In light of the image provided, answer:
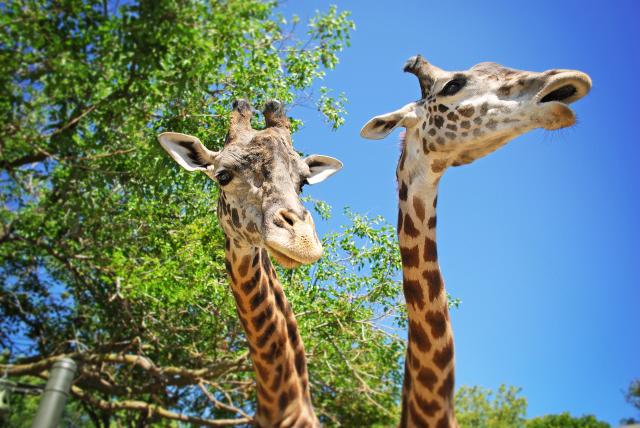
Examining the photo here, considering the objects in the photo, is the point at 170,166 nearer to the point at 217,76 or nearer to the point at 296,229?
the point at 217,76

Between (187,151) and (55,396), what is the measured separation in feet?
6.31

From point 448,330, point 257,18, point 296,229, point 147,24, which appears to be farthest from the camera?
point 257,18

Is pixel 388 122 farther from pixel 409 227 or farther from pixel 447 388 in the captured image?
pixel 447 388

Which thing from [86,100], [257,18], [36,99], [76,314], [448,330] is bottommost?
[448,330]

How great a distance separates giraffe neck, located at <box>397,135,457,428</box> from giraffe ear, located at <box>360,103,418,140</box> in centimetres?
62

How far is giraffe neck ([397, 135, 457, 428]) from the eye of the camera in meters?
3.63

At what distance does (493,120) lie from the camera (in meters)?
3.82

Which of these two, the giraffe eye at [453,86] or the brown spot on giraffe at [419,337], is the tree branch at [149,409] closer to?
the brown spot on giraffe at [419,337]

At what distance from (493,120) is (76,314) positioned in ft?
33.6

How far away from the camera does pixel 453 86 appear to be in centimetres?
419

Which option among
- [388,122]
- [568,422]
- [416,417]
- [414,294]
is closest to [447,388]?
[416,417]

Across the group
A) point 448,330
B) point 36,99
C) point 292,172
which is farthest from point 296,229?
point 36,99

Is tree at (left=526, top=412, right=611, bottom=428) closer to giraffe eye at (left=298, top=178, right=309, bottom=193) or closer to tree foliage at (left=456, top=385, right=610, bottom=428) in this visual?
tree foliage at (left=456, top=385, right=610, bottom=428)

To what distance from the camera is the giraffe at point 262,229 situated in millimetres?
3754
